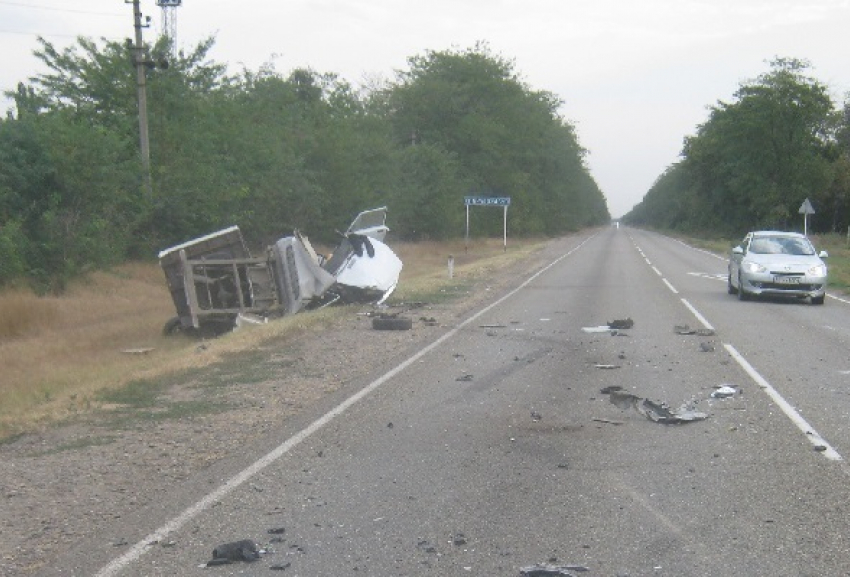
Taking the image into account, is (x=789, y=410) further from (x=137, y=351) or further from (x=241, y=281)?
(x=241, y=281)

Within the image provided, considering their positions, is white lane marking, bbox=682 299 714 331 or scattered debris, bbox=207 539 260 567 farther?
white lane marking, bbox=682 299 714 331

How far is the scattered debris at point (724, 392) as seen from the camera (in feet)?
36.6

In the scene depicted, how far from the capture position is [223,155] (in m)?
36.2

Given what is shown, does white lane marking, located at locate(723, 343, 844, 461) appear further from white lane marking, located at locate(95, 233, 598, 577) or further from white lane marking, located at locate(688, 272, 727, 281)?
white lane marking, located at locate(688, 272, 727, 281)

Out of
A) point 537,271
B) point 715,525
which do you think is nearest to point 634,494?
point 715,525

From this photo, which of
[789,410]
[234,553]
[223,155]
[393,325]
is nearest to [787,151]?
[223,155]

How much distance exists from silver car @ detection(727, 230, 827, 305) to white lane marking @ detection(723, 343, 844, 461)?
377 inches

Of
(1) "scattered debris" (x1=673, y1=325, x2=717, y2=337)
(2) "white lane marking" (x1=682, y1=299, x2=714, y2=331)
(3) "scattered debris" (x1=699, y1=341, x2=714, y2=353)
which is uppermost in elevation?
(3) "scattered debris" (x1=699, y1=341, x2=714, y2=353)

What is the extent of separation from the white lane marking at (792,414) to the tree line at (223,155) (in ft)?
54.6

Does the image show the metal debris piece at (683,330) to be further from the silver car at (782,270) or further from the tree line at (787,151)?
the tree line at (787,151)

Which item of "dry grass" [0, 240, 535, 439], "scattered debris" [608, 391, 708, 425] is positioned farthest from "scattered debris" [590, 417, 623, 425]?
"dry grass" [0, 240, 535, 439]

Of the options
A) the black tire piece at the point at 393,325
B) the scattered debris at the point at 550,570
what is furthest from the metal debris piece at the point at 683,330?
the scattered debris at the point at 550,570

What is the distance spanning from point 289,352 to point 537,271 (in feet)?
78.1

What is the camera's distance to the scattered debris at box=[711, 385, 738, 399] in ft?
36.6
